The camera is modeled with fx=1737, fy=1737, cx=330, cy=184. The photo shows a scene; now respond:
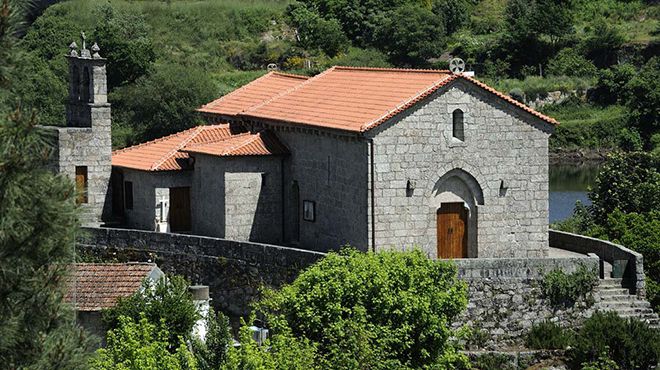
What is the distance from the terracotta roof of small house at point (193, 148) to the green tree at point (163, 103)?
30.0 m

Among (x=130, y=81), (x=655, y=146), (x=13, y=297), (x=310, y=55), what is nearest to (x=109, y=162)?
(x=13, y=297)

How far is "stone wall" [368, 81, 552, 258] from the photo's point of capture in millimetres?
37500

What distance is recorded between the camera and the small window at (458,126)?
38.1 metres

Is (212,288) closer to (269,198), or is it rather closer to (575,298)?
(269,198)

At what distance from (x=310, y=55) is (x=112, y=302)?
63.6 m

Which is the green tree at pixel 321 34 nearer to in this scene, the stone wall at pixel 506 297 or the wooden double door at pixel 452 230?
the wooden double door at pixel 452 230

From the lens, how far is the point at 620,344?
3606 centimetres

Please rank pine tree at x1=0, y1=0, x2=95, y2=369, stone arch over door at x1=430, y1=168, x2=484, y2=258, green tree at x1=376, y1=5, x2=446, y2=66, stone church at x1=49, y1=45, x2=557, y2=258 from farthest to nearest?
1. green tree at x1=376, y1=5, x2=446, y2=66
2. stone arch over door at x1=430, y1=168, x2=484, y2=258
3. stone church at x1=49, y1=45, x2=557, y2=258
4. pine tree at x1=0, y1=0, x2=95, y2=369

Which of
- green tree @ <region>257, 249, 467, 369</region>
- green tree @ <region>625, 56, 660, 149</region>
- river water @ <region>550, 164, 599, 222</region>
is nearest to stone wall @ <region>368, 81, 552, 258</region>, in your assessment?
green tree @ <region>257, 249, 467, 369</region>

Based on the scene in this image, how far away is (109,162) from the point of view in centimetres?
4322

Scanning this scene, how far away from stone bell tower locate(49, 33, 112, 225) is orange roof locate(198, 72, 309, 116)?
327 centimetres

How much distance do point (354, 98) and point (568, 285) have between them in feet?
A: 21.9

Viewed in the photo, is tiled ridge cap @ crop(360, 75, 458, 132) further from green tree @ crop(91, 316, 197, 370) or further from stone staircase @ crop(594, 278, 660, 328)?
green tree @ crop(91, 316, 197, 370)

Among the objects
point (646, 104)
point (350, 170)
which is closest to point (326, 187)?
point (350, 170)
